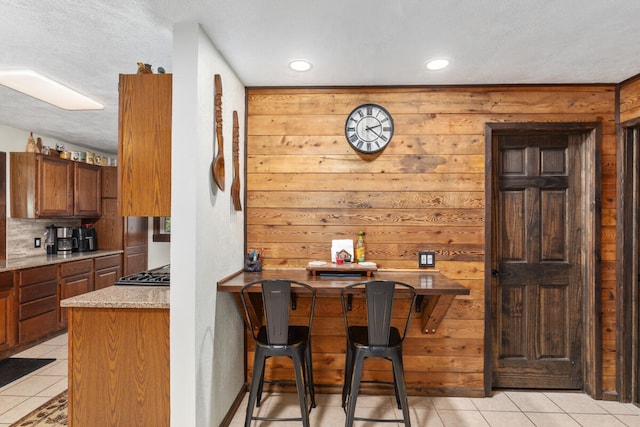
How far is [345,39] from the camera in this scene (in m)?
2.06

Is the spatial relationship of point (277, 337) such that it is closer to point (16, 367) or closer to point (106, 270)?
point (16, 367)

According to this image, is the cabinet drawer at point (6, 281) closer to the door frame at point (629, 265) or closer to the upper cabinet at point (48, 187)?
the upper cabinet at point (48, 187)

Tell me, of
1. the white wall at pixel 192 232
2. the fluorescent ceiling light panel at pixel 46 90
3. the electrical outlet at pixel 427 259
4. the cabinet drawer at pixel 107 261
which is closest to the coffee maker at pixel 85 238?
the cabinet drawer at pixel 107 261

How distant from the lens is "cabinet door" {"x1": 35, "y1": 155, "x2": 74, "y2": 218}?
13.1 ft

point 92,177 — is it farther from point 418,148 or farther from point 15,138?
point 418,148

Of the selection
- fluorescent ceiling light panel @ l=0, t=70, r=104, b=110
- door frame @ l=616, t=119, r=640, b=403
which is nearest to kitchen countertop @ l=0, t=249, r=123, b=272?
fluorescent ceiling light panel @ l=0, t=70, r=104, b=110

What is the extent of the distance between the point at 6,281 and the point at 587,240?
5.22 meters

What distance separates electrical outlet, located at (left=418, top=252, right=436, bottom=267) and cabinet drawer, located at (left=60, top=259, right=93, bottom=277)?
399 cm

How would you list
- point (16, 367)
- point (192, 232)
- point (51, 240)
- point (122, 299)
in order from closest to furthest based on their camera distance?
point (192, 232) → point (122, 299) → point (16, 367) → point (51, 240)

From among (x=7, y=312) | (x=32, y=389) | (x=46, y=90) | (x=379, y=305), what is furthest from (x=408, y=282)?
(x=7, y=312)

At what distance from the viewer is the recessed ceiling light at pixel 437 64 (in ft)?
7.64

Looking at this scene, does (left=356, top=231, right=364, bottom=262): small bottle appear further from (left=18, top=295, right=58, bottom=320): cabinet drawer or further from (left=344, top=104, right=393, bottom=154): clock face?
(left=18, top=295, right=58, bottom=320): cabinet drawer

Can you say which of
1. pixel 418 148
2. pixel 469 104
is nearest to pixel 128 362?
pixel 418 148

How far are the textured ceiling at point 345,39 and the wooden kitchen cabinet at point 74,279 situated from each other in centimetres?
212
